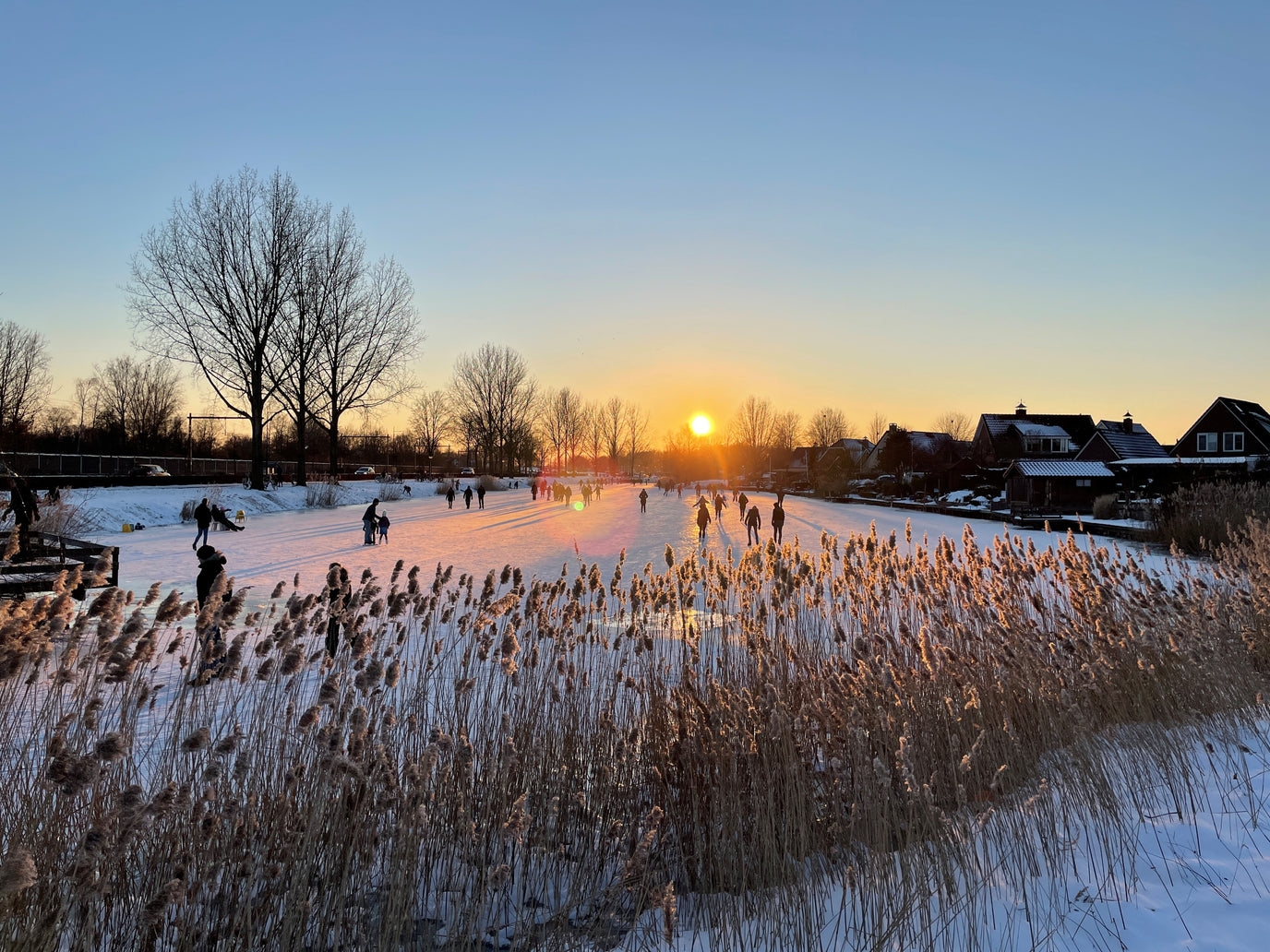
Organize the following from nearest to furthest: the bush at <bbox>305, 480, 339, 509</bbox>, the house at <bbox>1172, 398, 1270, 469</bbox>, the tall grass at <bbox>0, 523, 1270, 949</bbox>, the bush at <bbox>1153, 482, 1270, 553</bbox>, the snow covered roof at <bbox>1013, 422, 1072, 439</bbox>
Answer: the tall grass at <bbox>0, 523, 1270, 949</bbox>, the bush at <bbox>1153, 482, 1270, 553</bbox>, the bush at <bbox>305, 480, 339, 509</bbox>, the house at <bbox>1172, 398, 1270, 469</bbox>, the snow covered roof at <bbox>1013, 422, 1072, 439</bbox>

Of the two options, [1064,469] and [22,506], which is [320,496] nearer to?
[22,506]

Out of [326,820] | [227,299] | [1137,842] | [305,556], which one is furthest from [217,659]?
[227,299]

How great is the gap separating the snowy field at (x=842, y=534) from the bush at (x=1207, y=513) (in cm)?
95

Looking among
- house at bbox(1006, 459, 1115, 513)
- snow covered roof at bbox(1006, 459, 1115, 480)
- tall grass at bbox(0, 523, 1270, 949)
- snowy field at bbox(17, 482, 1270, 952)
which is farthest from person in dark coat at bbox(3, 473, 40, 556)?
snow covered roof at bbox(1006, 459, 1115, 480)

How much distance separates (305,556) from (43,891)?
53.2 ft

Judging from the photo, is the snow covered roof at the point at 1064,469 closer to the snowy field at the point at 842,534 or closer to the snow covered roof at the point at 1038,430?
the snowy field at the point at 842,534

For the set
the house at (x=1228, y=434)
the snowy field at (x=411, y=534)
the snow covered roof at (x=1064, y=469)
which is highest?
the house at (x=1228, y=434)

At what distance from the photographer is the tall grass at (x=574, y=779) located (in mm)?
3014

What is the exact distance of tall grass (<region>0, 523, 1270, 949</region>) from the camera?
119 inches

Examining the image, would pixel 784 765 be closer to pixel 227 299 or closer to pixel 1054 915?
→ pixel 1054 915

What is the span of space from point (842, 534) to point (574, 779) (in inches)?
903

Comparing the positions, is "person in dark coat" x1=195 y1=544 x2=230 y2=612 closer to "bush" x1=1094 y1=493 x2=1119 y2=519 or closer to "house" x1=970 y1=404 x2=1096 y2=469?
"bush" x1=1094 y1=493 x2=1119 y2=519

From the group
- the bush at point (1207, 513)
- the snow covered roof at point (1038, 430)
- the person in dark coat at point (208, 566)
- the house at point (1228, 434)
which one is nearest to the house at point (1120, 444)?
the house at point (1228, 434)

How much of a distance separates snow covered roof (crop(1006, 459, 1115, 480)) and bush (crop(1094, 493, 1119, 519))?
248 inches
